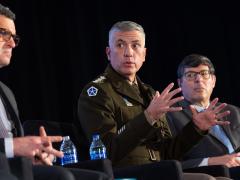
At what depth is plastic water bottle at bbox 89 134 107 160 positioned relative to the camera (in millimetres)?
3602

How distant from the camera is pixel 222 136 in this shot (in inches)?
179

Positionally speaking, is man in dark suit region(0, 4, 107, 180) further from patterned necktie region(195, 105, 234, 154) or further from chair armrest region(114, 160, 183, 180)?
patterned necktie region(195, 105, 234, 154)

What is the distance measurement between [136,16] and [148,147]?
7.31 feet

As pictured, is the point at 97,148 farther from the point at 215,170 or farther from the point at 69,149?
the point at 215,170

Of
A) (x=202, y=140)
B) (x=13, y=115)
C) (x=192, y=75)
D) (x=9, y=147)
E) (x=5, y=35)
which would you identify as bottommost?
(x=202, y=140)

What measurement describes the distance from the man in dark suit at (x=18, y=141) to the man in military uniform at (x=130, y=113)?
500mm

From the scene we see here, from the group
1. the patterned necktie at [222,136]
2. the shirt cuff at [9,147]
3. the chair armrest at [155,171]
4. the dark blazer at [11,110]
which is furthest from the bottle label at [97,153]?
the patterned necktie at [222,136]

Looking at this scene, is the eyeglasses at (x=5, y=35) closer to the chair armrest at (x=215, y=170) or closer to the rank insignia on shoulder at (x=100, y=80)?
the rank insignia on shoulder at (x=100, y=80)

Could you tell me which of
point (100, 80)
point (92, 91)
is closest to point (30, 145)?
point (92, 91)

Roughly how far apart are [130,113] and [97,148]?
0.34 metres

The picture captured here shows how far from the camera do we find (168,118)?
4434mm

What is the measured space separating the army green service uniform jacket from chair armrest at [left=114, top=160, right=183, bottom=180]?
338 mm

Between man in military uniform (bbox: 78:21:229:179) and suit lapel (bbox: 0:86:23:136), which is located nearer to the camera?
suit lapel (bbox: 0:86:23:136)

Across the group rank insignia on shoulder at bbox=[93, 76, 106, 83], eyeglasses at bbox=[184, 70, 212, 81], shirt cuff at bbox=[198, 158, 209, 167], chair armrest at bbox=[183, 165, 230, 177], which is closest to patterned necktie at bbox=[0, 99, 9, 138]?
rank insignia on shoulder at bbox=[93, 76, 106, 83]
